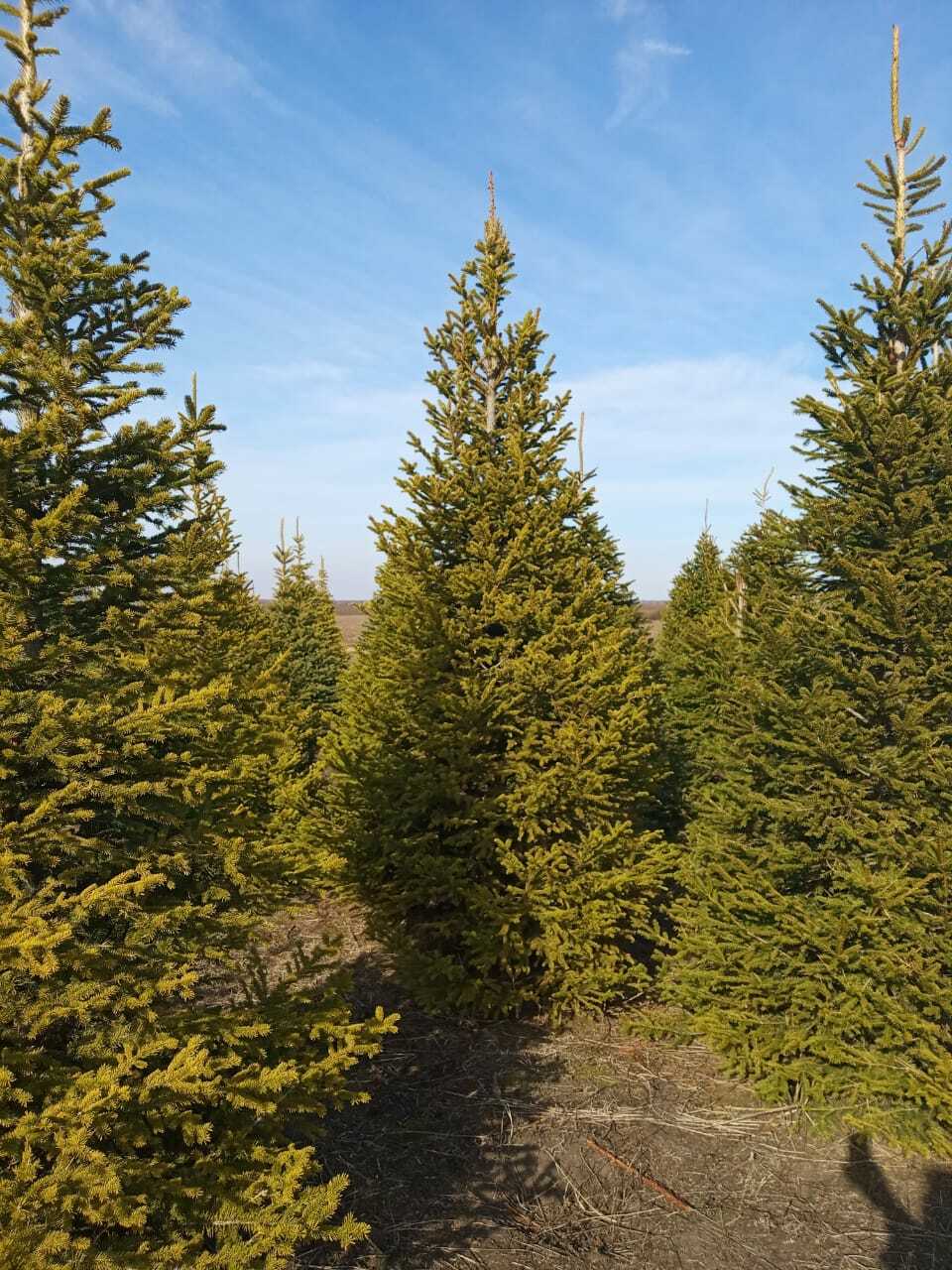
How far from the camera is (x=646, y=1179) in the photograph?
5566 millimetres

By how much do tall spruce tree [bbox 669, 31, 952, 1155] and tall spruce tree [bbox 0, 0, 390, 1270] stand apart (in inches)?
146

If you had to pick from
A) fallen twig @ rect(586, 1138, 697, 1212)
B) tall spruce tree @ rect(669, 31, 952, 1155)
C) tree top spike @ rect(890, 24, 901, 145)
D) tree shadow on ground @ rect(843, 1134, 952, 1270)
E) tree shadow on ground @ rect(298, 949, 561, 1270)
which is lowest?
tree shadow on ground @ rect(843, 1134, 952, 1270)

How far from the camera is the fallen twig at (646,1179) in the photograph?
531cm

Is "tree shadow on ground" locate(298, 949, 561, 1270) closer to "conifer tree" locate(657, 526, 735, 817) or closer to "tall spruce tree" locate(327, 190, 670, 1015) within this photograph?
"tall spruce tree" locate(327, 190, 670, 1015)

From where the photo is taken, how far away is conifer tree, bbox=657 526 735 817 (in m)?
12.2

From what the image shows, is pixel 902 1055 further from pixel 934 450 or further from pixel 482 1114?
pixel 934 450

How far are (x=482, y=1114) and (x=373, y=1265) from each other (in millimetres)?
1803

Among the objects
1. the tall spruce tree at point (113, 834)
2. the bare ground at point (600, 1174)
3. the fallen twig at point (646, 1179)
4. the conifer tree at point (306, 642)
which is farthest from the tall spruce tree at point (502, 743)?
the conifer tree at point (306, 642)

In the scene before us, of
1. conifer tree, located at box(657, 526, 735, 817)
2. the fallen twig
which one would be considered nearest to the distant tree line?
the fallen twig

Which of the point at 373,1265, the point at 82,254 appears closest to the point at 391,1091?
the point at 373,1265

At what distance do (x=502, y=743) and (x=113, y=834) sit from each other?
4552mm

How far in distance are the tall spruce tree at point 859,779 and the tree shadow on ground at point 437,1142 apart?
179 centimetres

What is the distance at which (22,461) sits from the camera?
361cm

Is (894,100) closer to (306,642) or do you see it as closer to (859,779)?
(859,779)
